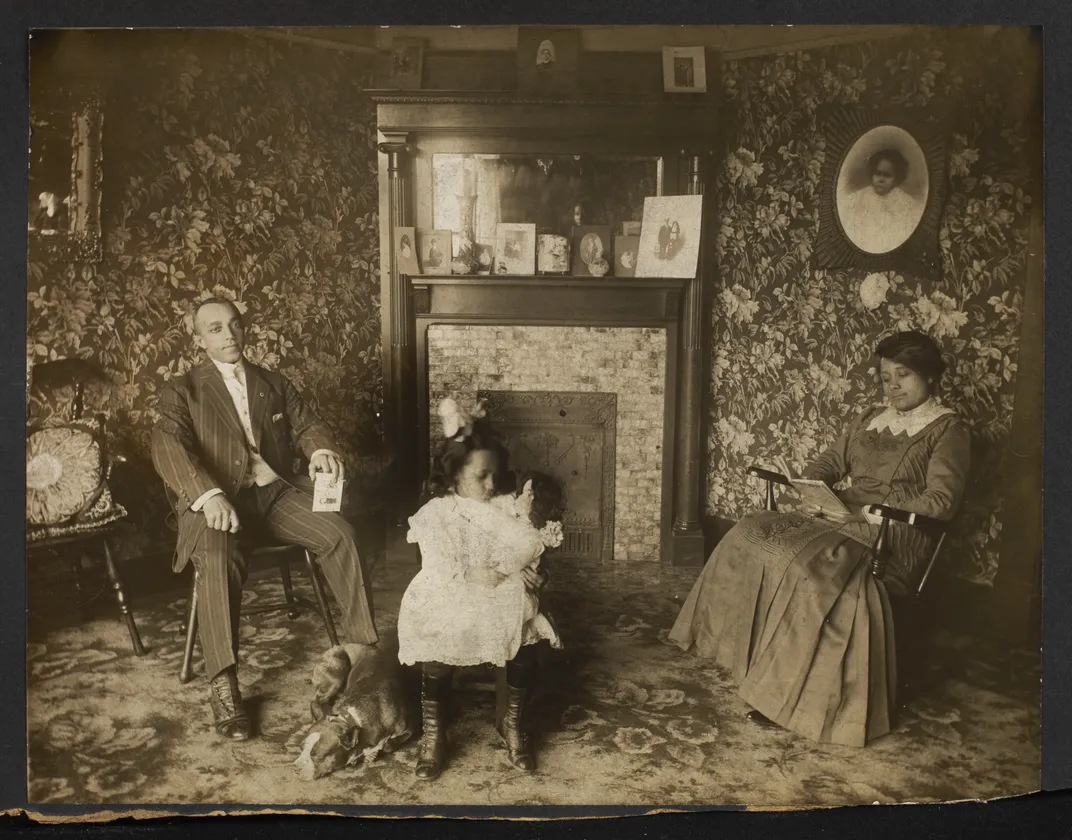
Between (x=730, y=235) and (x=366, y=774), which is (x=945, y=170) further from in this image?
(x=366, y=774)

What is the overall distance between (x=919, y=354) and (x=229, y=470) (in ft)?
6.37

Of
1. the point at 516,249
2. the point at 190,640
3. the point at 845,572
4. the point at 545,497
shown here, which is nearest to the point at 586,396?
the point at 545,497

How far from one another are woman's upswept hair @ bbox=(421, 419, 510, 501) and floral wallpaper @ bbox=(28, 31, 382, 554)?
20 cm

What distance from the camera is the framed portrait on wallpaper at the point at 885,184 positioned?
8.11 feet

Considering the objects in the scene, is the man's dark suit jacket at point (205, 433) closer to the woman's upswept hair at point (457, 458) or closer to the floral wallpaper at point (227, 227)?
the floral wallpaper at point (227, 227)

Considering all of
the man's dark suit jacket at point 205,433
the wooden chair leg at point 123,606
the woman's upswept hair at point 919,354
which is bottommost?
the wooden chair leg at point 123,606

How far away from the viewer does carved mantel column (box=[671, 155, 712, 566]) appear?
2.56 meters

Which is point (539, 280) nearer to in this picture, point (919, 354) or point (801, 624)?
point (919, 354)

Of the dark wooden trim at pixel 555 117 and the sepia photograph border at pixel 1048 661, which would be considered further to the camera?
the sepia photograph border at pixel 1048 661

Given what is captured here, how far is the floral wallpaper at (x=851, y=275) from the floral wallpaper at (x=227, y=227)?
1.03m

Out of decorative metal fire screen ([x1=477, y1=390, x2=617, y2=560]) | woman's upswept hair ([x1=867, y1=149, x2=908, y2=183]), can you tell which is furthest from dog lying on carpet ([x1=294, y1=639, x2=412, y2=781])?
woman's upswept hair ([x1=867, y1=149, x2=908, y2=183])

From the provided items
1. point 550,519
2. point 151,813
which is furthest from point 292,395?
point 151,813

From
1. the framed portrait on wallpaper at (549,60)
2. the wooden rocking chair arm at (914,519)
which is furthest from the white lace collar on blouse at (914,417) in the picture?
the framed portrait on wallpaper at (549,60)

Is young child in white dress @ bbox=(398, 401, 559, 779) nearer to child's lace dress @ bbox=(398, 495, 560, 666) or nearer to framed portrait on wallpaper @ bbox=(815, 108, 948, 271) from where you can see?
child's lace dress @ bbox=(398, 495, 560, 666)
